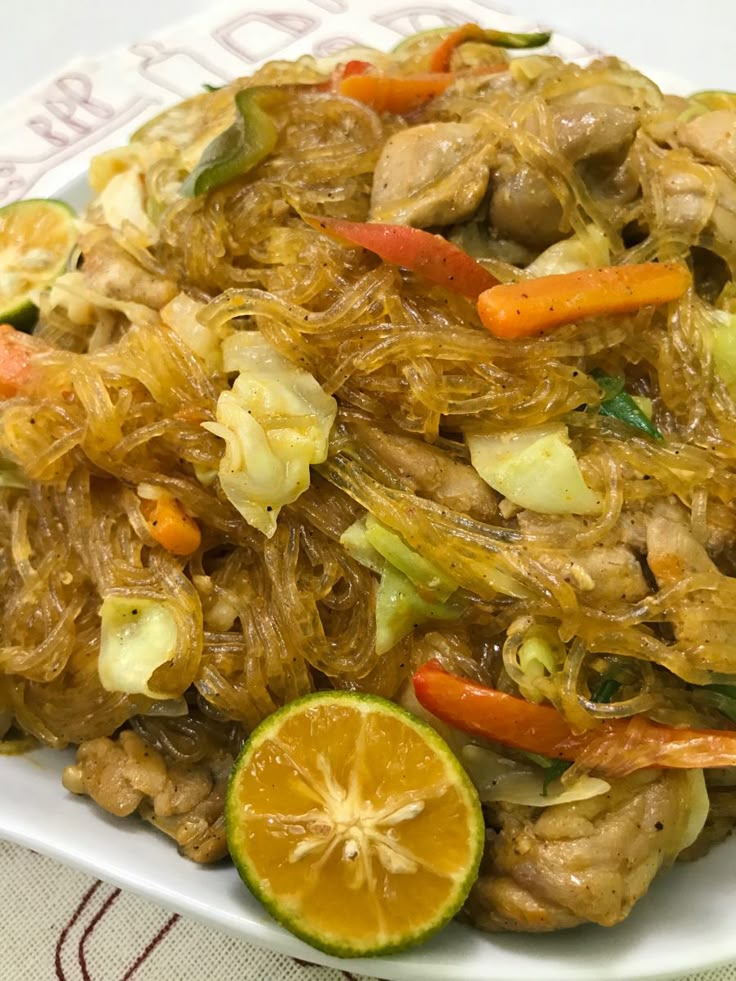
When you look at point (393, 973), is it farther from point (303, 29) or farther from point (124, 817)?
point (303, 29)

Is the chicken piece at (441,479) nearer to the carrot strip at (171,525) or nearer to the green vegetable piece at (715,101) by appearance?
the carrot strip at (171,525)

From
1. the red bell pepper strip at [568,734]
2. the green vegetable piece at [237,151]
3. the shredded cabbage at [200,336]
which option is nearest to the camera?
the red bell pepper strip at [568,734]

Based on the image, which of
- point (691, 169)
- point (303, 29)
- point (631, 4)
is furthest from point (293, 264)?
point (631, 4)

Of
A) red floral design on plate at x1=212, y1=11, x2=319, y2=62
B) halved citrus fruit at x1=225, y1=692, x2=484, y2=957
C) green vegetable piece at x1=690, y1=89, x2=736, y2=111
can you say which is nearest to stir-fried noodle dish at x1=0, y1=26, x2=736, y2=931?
halved citrus fruit at x1=225, y1=692, x2=484, y2=957

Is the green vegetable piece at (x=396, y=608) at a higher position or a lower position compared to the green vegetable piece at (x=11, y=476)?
lower

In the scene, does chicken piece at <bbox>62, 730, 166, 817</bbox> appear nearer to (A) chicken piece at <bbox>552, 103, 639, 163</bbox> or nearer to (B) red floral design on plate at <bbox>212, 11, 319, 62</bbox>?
(A) chicken piece at <bbox>552, 103, 639, 163</bbox>

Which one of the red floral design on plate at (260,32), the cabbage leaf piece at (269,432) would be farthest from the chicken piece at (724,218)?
the red floral design on plate at (260,32)
